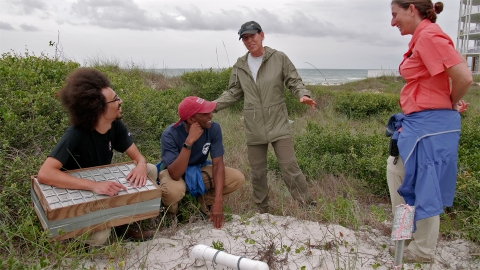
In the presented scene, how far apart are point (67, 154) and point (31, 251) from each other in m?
0.71

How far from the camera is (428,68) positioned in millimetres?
2451

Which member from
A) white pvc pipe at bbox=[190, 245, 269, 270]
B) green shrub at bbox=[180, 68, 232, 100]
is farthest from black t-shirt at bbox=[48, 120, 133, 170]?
green shrub at bbox=[180, 68, 232, 100]

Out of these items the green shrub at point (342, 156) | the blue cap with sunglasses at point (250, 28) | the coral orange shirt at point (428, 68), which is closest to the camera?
the coral orange shirt at point (428, 68)

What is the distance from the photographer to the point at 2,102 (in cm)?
439

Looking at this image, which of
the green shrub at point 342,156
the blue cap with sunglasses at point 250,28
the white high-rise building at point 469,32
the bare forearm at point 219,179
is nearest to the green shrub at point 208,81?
the green shrub at point 342,156

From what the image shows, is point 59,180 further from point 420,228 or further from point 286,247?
point 420,228

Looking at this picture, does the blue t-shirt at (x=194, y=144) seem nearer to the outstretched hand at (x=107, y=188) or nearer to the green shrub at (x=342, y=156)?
the outstretched hand at (x=107, y=188)

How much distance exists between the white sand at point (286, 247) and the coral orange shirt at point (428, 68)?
3.62 feet

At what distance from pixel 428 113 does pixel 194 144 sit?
1.94 m

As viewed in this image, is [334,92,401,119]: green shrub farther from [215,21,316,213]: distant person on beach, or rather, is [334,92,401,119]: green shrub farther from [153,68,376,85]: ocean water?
[215,21,316,213]: distant person on beach

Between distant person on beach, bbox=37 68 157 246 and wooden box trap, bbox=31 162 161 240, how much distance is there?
0.18 ft

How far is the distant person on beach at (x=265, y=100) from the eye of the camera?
3861 mm

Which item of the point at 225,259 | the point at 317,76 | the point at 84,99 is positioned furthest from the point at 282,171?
the point at 317,76

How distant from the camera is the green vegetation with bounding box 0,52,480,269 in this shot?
9.43 ft
